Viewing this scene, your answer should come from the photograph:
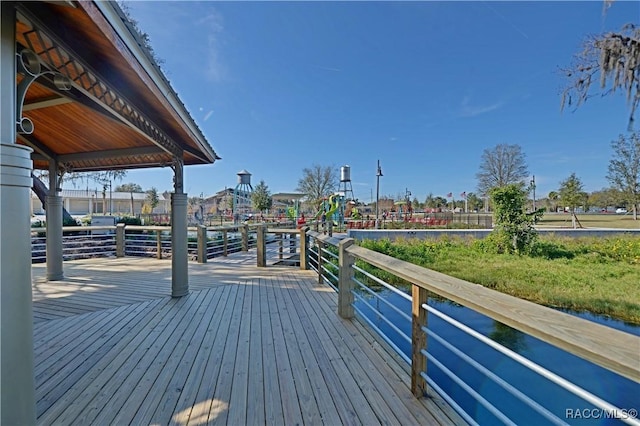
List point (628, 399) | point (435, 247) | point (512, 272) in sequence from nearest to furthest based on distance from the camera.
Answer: point (628, 399) < point (512, 272) < point (435, 247)

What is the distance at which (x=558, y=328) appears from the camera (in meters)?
0.86

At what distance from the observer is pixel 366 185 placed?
4569cm

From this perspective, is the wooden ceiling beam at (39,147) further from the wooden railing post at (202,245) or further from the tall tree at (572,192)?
the tall tree at (572,192)

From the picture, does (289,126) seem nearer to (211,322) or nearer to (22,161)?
(211,322)

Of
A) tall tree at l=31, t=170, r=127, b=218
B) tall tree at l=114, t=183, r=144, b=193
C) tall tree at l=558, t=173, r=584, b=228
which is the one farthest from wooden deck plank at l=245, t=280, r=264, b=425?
tall tree at l=114, t=183, r=144, b=193

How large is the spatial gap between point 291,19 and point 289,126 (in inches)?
475

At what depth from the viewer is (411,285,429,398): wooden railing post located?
1.71m

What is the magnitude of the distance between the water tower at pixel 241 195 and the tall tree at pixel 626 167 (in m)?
24.6

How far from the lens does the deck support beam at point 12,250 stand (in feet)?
4.03

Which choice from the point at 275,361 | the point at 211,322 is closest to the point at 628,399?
the point at 275,361

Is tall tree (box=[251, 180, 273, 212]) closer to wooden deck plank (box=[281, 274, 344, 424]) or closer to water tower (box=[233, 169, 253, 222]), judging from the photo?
water tower (box=[233, 169, 253, 222])

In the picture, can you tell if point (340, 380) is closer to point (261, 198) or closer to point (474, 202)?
point (261, 198)

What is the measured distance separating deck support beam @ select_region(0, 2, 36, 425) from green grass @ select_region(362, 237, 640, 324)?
8.72 metres

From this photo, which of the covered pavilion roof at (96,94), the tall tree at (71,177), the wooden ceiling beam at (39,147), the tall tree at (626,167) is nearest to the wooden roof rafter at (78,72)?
the covered pavilion roof at (96,94)
